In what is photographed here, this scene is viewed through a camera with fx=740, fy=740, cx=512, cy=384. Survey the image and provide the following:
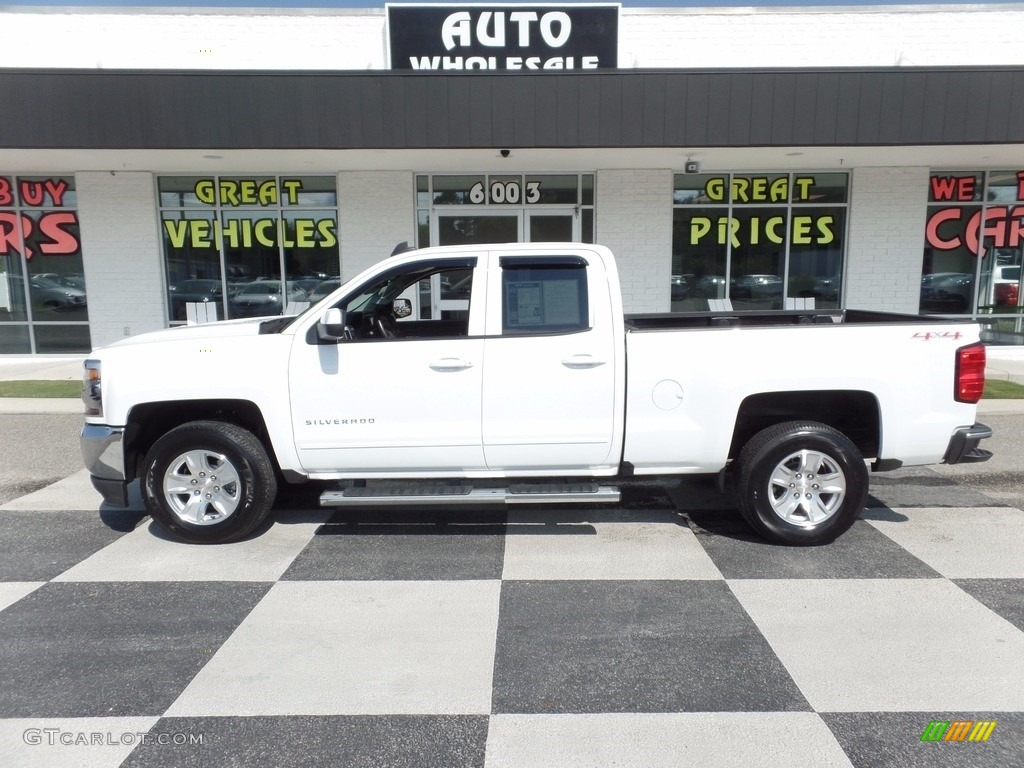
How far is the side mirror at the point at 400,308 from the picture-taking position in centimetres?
576

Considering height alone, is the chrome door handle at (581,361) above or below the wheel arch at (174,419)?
above

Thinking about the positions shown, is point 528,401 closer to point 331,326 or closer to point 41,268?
point 331,326

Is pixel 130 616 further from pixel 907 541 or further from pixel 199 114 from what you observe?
pixel 199 114

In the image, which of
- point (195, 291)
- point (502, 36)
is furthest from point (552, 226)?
point (195, 291)

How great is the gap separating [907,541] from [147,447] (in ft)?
17.8

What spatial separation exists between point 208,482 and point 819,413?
4317 mm

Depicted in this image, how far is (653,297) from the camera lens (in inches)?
522

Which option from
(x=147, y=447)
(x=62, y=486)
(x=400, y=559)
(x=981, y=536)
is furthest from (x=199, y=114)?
(x=981, y=536)

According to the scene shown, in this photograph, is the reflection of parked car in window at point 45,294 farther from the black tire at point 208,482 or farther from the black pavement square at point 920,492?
the black pavement square at point 920,492

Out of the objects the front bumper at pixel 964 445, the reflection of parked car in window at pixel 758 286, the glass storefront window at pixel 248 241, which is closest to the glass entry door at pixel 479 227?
the glass storefront window at pixel 248 241

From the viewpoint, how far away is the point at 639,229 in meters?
13.0

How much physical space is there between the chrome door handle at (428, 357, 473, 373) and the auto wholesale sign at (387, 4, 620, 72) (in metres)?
8.89

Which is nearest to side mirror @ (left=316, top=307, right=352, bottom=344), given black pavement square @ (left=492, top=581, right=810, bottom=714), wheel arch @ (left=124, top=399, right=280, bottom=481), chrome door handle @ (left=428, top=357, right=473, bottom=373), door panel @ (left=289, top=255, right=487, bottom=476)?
door panel @ (left=289, top=255, right=487, bottom=476)

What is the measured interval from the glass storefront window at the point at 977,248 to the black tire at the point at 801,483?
10.3 meters
